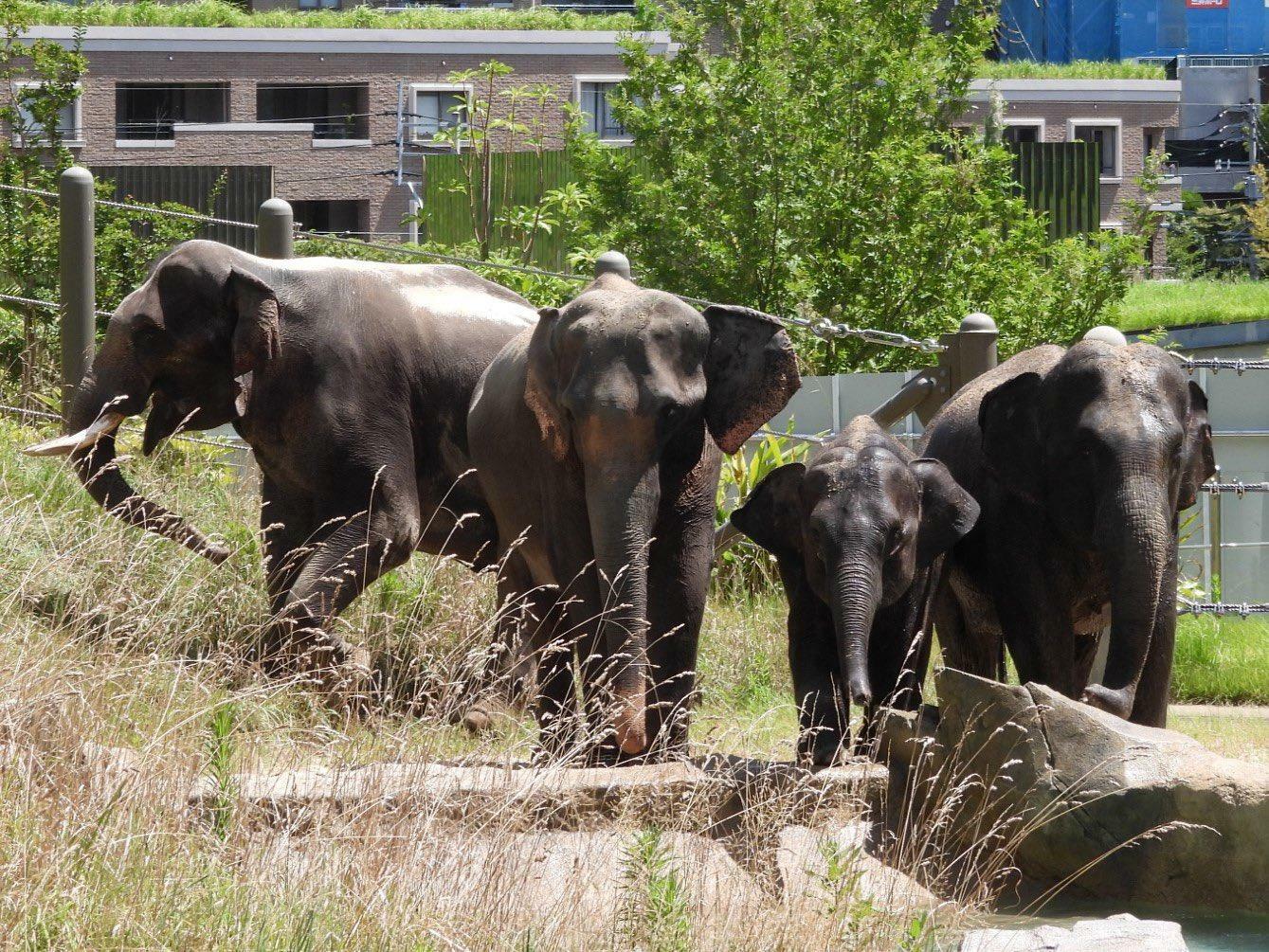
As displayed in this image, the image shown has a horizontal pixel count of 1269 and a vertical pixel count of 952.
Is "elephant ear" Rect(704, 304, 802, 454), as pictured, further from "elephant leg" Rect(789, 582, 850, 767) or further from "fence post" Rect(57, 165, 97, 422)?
"fence post" Rect(57, 165, 97, 422)

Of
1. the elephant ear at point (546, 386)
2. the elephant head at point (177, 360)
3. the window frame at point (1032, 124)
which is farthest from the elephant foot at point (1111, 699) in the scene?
the window frame at point (1032, 124)

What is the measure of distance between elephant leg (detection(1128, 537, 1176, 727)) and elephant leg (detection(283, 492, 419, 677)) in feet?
9.56

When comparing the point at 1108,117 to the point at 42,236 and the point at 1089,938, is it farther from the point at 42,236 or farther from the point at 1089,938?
the point at 1089,938

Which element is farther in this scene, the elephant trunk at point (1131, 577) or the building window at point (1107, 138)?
Result: the building window at point (1107, 138)

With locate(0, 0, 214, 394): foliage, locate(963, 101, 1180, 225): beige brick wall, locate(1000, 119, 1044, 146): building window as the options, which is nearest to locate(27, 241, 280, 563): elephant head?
locate(0, 0, 214, 394): foliage

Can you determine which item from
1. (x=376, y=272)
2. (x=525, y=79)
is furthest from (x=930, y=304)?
(x=525, y=79)

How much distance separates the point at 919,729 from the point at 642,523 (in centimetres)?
110

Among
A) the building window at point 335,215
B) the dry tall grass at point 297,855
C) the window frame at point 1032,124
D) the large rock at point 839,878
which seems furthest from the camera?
the window frame at point 1032,124

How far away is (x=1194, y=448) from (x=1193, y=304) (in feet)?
86.3

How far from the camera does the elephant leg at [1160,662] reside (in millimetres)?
6121

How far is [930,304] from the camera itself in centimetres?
1507

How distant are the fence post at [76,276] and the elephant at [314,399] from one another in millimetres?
2017

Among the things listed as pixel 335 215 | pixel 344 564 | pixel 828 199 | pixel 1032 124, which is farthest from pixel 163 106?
pixel 344 564

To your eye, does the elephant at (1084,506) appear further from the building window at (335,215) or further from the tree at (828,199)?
the building window at (335,215)
